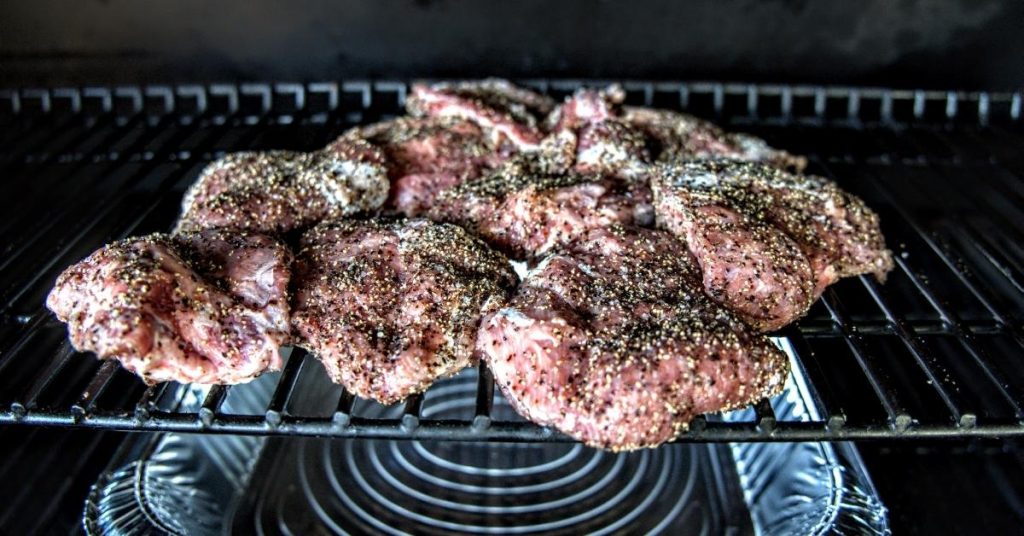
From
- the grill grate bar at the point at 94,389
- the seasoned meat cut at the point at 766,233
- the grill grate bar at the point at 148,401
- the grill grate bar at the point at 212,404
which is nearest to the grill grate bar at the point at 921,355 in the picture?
the seasoned meat cut at the point at 766,233

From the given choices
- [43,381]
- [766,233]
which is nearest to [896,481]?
[766,233]

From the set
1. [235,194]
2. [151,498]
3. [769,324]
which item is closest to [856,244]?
[769,324]

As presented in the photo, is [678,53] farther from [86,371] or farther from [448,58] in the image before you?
[86,371]

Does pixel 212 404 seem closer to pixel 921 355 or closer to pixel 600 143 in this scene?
pixel 600 143

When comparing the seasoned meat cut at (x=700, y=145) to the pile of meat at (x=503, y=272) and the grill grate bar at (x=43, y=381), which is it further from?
the grill grate bar at (x=43, y=381)

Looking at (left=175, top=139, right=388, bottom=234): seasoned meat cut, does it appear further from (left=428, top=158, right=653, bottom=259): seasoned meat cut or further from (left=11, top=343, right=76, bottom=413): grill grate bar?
(left=11, top=343, right=76, bottom=413): grill grate bar

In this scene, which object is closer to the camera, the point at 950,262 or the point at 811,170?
the point at 950,262

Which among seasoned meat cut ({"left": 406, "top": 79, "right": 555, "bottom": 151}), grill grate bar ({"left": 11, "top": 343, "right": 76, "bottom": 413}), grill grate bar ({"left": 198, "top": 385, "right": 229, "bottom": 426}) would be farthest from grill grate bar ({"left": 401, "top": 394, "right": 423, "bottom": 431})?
seasoned meat cut ({"left": 406, "top": 79, "right": 555, "bottom": 151})
